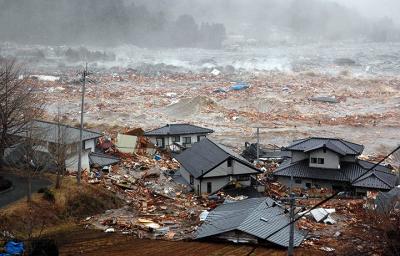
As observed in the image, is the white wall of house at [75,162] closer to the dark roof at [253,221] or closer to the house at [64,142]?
the house at [64,142]

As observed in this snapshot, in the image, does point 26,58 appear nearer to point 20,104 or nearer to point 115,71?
point 115,71

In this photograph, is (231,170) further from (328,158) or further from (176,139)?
(176,139)

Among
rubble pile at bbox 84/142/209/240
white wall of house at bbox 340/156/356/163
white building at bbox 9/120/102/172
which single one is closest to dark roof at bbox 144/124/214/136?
rubble pile at bbox 84/142/209/240

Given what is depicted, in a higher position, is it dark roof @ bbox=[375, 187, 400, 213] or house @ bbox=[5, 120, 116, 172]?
house @ bbox=[5, 120, 116, 172]

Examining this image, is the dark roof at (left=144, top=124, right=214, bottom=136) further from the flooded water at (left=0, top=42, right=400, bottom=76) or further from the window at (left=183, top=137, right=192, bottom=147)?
the flooded water at (left=0, top=42, right=400, bottom=76)

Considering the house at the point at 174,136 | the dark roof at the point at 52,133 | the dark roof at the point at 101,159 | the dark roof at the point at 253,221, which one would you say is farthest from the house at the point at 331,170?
the dark roof at the point at 52,133

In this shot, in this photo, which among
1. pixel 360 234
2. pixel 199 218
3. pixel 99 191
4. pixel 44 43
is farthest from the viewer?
pixel 44 43

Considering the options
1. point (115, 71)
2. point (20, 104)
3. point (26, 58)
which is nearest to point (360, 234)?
point (20, 104)

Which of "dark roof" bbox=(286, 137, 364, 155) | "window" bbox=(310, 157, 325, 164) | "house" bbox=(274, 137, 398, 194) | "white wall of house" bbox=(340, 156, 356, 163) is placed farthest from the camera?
"white wall of house" bbox=(340, 156, 356, 163)
